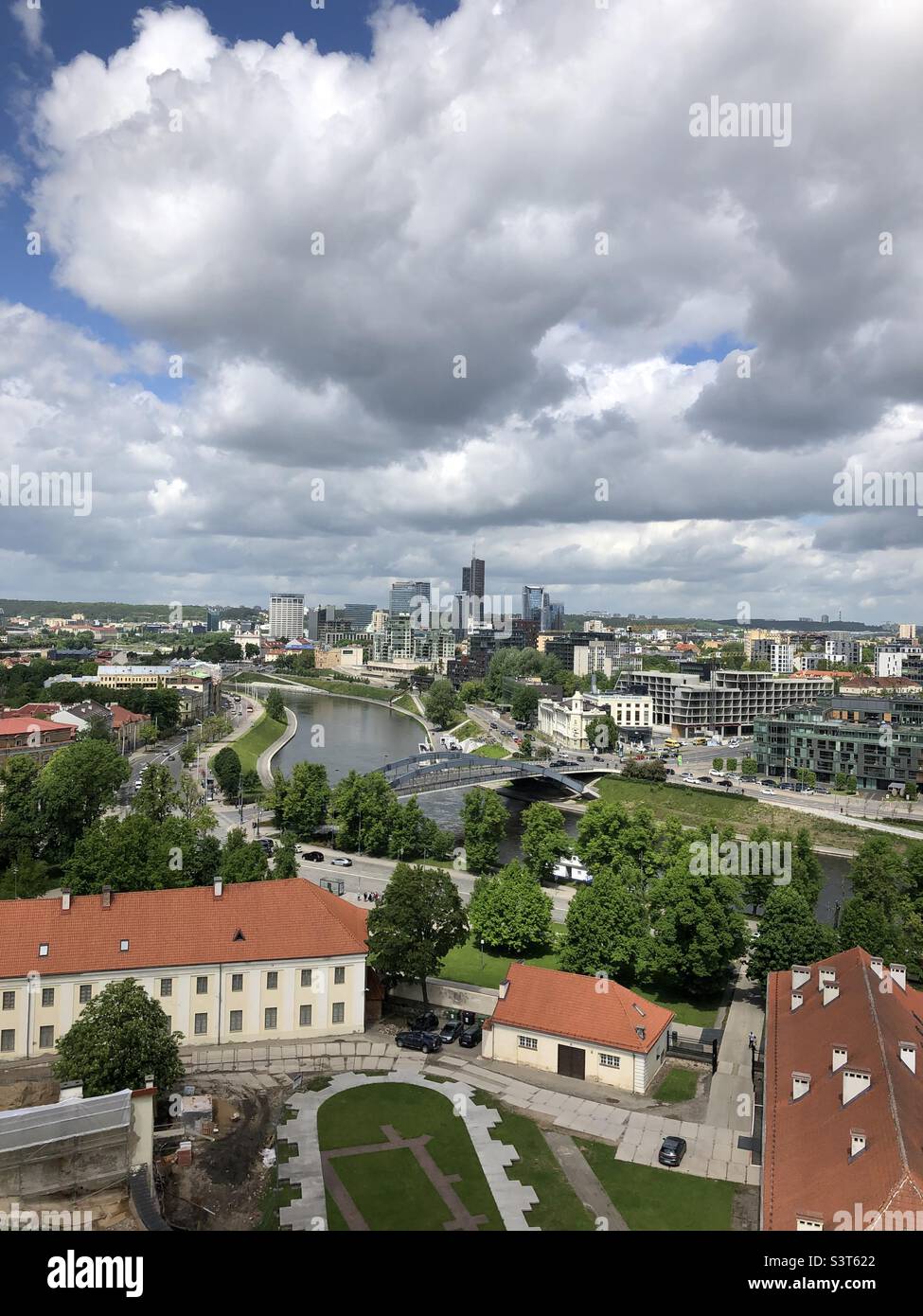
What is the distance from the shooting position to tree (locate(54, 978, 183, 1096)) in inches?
664

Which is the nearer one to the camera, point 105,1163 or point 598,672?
point 105,1163

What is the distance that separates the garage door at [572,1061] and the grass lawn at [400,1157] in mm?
3522

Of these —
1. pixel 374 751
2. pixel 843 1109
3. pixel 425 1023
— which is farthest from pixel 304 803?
pixel 374 751

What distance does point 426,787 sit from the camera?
61.1m

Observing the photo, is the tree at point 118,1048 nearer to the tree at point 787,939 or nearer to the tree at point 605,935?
the tree at point 605,935

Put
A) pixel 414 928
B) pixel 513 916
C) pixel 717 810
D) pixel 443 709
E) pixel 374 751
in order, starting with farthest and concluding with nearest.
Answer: pixel 443 709 → pixel 374 751 → pixel 717 810 → pixel 513 916 → pixel 414 928

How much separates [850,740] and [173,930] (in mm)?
57908

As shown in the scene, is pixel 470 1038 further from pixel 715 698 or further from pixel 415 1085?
pixel 715 698

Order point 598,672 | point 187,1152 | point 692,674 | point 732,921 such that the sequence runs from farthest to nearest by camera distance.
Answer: point 598,672, point 692,674, point 732,921, point 187,1152

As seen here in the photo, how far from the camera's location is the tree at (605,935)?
87.9ft

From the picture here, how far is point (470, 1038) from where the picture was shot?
23.0 meters

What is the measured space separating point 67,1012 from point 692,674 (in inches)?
3386
